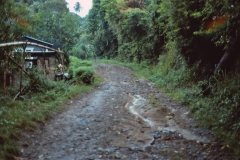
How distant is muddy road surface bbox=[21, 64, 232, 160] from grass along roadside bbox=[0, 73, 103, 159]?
0.25 meters

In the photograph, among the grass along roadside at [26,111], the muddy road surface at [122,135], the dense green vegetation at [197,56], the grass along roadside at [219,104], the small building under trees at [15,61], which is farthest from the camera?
the small building under trees at [15,61]

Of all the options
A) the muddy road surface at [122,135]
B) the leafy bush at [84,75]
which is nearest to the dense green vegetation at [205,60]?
the muddy road surface at [122,135]

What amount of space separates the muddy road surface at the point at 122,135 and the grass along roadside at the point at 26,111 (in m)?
0.25

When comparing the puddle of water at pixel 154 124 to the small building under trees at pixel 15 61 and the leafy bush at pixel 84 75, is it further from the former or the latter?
the small building under trees at pixel 15 61

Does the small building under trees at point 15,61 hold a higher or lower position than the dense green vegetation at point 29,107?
higher

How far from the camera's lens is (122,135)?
230 inches

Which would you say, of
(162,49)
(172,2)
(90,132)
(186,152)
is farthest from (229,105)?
(162,49)

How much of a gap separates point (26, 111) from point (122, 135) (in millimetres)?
2703

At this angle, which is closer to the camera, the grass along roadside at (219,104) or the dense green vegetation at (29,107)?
the dense green vegetation at (29,107)

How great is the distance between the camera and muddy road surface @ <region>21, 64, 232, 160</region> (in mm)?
4750

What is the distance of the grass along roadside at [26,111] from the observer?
4.62 m

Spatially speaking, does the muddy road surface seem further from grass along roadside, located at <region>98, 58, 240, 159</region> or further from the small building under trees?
the small building under trees

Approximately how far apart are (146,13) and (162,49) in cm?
657

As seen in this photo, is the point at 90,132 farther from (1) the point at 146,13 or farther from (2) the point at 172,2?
(1) the point at 146,13
